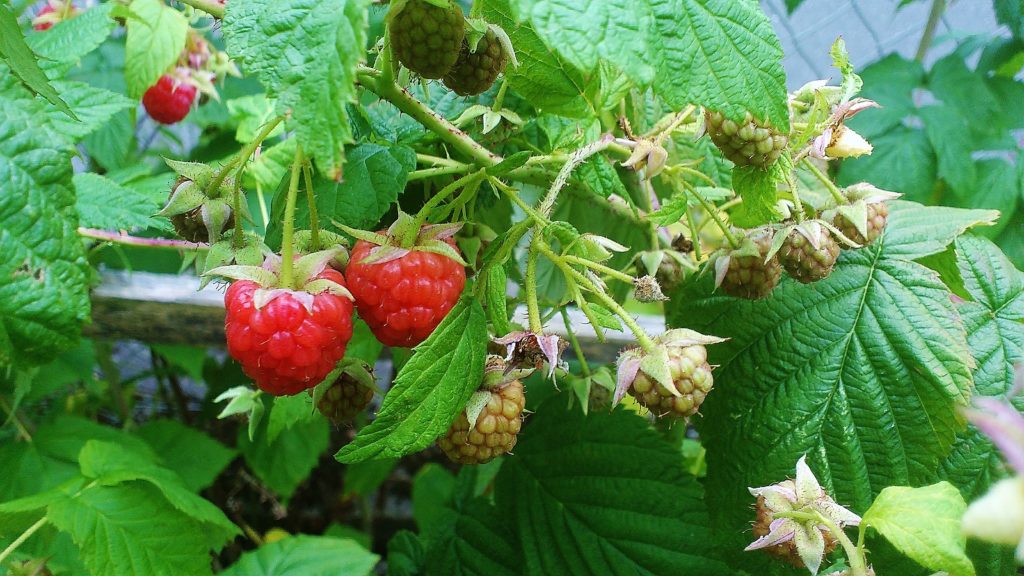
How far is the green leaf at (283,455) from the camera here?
171 cm

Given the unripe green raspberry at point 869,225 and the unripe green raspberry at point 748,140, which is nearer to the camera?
the unripe green raspberry at point 748,140

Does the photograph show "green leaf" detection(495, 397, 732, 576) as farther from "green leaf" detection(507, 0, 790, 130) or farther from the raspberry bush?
"green leaf" detection(507, 0, 790, 130)

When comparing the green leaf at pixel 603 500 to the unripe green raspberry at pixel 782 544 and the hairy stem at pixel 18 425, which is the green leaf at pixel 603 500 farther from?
the hairy stem at pixel 18 425

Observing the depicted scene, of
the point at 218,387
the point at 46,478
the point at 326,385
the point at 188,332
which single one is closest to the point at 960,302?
the point at 326,385

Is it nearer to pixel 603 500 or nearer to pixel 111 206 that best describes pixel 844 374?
pixel 603 500

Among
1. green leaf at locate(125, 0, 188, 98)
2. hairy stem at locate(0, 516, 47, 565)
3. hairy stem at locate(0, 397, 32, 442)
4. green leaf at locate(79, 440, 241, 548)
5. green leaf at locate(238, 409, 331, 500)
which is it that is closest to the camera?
hairy stem at locate(0, 516, 47, 565)

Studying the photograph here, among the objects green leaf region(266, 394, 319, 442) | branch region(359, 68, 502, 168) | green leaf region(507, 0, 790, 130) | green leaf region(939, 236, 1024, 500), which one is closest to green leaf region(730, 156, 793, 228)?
green leaf region(507, 0, 790, 130)

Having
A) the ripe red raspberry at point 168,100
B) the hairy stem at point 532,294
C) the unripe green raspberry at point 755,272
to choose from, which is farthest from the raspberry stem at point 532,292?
the ripe red raspberry at point 168,100

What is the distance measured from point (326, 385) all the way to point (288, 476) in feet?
3.53

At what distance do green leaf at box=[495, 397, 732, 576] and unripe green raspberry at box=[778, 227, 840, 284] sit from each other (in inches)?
12.8

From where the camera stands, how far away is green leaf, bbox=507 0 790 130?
0.50 meters

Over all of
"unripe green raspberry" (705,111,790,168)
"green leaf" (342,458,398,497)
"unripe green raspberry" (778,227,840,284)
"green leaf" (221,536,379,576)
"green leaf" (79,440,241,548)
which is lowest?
"green leaf" (342,458,398,497)

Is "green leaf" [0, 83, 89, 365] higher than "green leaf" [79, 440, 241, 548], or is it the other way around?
"green leaf" [0, 83, 89, 365]

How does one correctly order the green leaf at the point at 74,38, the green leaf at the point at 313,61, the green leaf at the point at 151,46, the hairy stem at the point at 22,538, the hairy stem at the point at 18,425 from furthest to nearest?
the hairy stem at the point at 18,425
the green leaf at the point at 151,46
the green leaf at the point at 74,38
the hairy stem at the point at 22,538
the green leaf at the point at 313,61
